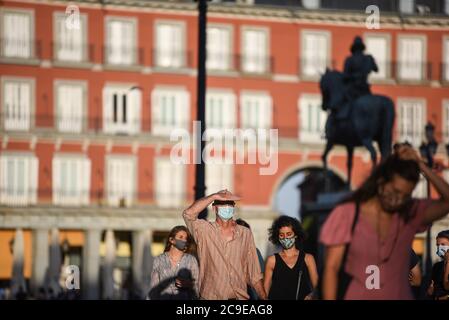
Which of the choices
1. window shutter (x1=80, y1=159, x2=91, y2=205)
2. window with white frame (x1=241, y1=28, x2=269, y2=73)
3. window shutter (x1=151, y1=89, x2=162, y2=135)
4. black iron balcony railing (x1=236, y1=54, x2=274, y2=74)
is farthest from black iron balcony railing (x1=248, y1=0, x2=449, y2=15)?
window shutter (x1=80, y1=159, x2=91, y2=205)

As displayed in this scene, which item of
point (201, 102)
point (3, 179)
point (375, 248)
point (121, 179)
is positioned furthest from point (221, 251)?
point (121, 179)

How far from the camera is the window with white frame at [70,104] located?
165ft

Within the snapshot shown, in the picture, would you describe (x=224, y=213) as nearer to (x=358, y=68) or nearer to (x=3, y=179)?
(x=358, y=68)

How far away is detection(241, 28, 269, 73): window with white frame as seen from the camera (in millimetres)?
52656

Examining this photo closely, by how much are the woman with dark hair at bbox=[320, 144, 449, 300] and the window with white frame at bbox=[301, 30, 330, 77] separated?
46017 mm

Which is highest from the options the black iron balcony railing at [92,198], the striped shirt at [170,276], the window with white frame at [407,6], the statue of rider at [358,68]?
the window with white frame at [407,6]

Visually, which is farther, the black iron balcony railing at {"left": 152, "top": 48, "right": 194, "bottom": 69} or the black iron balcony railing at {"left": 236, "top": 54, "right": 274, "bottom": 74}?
the black iron balcony railing at {"left": 236, "top": 54, "right": 274, "bottom": 74}

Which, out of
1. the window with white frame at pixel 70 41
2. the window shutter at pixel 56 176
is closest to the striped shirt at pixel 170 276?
the window shutter at pixel 56 176

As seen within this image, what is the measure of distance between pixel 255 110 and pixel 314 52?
328 cm

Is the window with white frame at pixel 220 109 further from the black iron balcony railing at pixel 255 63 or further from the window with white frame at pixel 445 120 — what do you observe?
the window with white frame at pixel 445 120

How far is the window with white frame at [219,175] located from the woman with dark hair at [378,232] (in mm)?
44673

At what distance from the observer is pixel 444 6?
51781 mm

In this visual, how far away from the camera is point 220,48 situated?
52.6 m

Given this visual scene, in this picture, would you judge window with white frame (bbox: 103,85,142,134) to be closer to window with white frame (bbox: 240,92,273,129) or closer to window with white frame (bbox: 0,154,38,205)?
window with white frame (bbox: 0,154,38,205)
